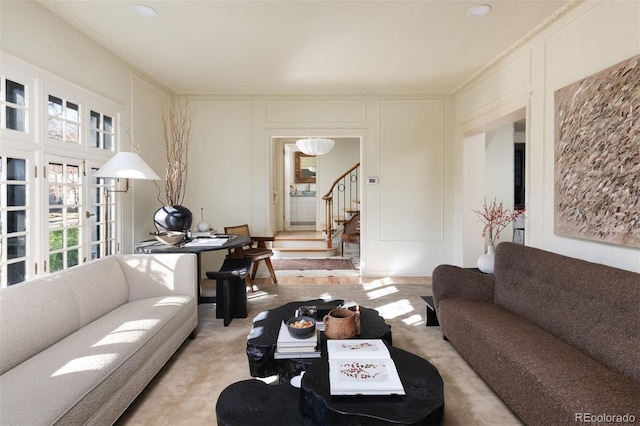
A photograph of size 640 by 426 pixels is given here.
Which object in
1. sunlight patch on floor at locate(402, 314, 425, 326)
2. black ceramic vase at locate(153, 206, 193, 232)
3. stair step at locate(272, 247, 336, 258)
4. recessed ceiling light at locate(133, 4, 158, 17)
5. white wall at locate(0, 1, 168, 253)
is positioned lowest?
sunlight patch on floor at locate(402, 314, 425, 326)

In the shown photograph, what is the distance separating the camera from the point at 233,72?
419 centimetres

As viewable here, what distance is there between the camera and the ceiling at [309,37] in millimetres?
2762

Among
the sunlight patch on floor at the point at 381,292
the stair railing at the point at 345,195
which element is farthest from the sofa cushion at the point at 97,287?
the stair railing at the point at 345,195

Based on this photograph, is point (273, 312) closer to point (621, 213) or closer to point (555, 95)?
point (621, 213)

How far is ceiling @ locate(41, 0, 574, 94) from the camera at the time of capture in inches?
109

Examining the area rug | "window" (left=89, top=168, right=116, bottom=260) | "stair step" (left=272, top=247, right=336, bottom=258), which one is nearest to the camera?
"window" (left=89, top=168, right=116, bottom=260)

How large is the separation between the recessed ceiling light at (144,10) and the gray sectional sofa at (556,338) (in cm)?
339

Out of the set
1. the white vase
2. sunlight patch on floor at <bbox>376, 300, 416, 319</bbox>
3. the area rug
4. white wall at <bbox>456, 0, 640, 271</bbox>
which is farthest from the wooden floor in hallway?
white wall at <bbox>456, 0, 640, 271</bbox>

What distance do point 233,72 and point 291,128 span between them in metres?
1.15

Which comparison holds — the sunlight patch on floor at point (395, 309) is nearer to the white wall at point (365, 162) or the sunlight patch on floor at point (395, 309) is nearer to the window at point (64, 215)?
the white wall at point (365, 162)

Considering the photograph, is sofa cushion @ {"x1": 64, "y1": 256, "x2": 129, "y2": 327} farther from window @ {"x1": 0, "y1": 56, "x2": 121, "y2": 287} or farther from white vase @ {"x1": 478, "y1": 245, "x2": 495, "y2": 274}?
white vase @ {"x1": 478, "y1": 245, "x2": 495, "y2": 274}

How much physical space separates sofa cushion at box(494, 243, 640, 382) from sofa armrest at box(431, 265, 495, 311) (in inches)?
6.5
